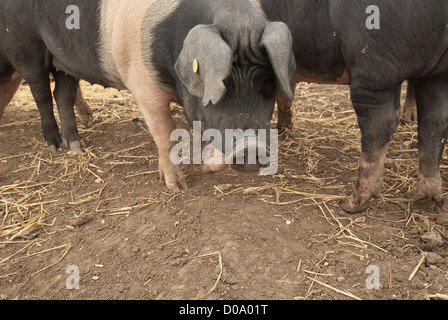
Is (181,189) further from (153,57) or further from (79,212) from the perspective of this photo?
(153,57)

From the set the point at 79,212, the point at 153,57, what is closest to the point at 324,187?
the point at 153,57

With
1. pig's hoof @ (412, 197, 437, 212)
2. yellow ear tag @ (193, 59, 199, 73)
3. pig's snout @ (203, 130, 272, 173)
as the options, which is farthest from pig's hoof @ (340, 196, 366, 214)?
yellow ear tag @ (193, 59, 199, 73)

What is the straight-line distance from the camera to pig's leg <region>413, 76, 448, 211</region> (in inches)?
114

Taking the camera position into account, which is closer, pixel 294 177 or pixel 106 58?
pixel 106 58

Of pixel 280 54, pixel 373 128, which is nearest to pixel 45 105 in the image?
pixel 280 54

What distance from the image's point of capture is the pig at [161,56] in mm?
2447

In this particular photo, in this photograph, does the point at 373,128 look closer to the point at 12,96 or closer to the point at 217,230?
the point at 217,230

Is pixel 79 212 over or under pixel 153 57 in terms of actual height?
under

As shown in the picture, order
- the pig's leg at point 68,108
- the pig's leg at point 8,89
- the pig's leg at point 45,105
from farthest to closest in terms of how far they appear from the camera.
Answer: the pig's leg at point 8,89 < the pig's leg at point 68,108 < the pig's leg at point 45,105

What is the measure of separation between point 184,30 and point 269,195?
132 cm

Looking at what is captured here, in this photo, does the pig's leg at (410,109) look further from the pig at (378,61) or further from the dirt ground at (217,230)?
the pig at (378,61)

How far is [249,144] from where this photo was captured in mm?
2502

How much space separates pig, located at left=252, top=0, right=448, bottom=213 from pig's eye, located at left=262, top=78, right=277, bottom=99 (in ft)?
1.82

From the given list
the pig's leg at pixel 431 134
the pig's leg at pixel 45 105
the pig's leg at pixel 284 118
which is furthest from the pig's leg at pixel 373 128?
the pig's leg at pixel 45 105
